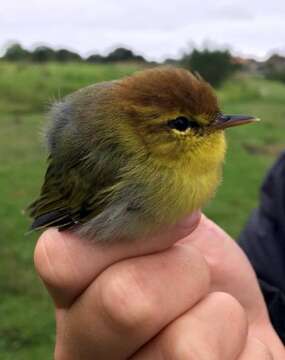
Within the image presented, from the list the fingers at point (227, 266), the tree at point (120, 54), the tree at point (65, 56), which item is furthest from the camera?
the tree at point (65, 56)

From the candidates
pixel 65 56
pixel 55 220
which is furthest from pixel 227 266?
pixel 65 56

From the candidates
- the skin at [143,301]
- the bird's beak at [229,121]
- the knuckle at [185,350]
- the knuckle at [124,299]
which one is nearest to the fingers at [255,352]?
the skin at [143,301]

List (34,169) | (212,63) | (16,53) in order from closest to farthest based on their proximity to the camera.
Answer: (34,169)
(212,63)
(16,53)

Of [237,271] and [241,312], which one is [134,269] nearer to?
[241,312]

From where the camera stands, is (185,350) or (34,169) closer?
(185,350)

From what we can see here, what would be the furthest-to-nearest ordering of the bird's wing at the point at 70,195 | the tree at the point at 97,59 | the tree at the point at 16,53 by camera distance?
1. the tree at the point at 97,59
2. the tree at the point at 16,53
3. the bird's wing at the point at 70,195

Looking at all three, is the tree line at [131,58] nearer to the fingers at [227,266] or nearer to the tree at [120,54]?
the tree at [120,54]

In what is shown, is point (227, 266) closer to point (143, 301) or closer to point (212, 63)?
point (143, 301)
